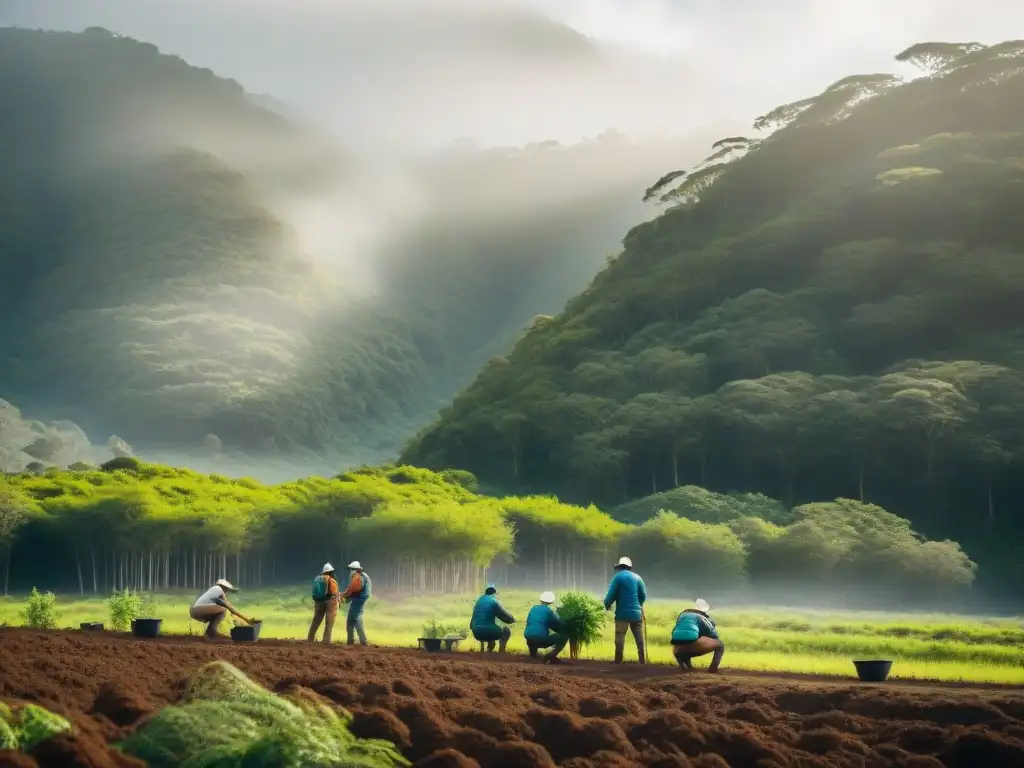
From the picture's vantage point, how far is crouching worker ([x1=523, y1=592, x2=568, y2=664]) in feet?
93.6

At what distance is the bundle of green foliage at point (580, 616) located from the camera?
29250 mm

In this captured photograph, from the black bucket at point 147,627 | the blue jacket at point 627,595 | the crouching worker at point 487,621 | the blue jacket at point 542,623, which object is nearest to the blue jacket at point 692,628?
the blue jacket at point 627,595

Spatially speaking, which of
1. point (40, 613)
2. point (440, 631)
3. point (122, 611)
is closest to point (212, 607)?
point (440, 631)

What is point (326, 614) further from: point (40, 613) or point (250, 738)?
point (250, 738)

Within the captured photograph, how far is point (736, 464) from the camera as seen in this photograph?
4491 inches

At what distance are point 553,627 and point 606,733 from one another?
14.1 m

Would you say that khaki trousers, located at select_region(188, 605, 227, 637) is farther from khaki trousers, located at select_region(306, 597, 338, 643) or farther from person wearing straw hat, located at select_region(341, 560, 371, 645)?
person wearing straw hat, located at select_region(341, 560, 371, 645)

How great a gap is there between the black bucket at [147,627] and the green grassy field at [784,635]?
838 centimetres

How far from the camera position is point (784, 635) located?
43.7m

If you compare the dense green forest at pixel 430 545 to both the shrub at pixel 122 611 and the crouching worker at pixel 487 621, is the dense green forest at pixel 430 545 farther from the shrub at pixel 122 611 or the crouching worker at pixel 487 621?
the crouching worker at pixel 487 621

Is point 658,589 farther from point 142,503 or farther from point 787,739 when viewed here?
point 787,739

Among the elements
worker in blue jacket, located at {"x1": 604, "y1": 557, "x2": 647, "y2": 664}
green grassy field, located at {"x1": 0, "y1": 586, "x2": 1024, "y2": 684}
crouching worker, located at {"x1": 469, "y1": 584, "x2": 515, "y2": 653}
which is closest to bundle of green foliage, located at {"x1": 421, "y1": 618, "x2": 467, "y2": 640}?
crouching worker, located at {"x1": 469, "y1": 584, "x2": 515, "y2": 653}

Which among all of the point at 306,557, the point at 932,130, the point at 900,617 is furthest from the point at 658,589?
the point at 932,130

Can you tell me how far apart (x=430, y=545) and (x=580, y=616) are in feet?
148
